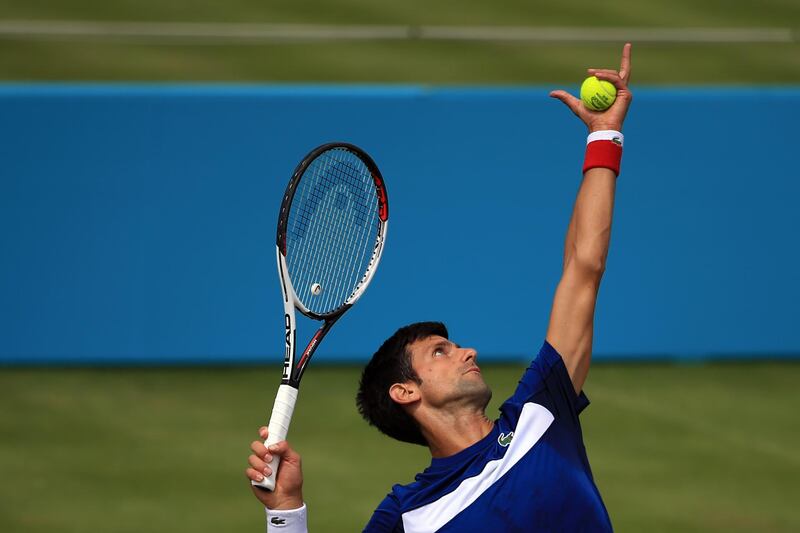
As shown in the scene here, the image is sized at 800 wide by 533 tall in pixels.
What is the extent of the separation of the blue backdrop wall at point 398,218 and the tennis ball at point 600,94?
162 inches

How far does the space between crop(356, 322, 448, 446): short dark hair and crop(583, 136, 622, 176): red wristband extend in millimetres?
800

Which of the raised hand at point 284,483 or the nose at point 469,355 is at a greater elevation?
the nose at point 469,355

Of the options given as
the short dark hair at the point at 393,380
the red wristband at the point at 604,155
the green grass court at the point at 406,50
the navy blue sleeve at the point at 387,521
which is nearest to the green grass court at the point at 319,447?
the short dark hair at the point at 393,380

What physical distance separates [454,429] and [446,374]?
0.20 m

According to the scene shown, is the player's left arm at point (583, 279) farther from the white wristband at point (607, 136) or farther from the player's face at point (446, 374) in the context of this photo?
the player's face at point (446, 374)

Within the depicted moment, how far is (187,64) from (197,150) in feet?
11.3

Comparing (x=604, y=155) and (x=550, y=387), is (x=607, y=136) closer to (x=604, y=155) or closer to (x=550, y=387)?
(x=604, y=155)

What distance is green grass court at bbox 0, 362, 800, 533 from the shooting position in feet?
24.3

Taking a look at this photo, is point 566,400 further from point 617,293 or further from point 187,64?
point 187,64

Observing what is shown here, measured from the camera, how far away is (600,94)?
4941mm

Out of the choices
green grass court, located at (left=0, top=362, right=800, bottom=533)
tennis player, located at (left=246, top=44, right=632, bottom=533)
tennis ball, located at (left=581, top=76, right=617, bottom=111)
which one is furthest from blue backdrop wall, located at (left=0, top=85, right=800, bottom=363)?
tennis ball, located at (left=581, top=76, right=617, bottom=111)

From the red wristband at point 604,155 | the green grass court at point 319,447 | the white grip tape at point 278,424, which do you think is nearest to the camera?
the white grip tape at point 278,424


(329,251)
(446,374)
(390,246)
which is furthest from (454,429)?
(390,246)

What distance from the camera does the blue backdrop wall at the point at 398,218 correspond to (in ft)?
29.5
